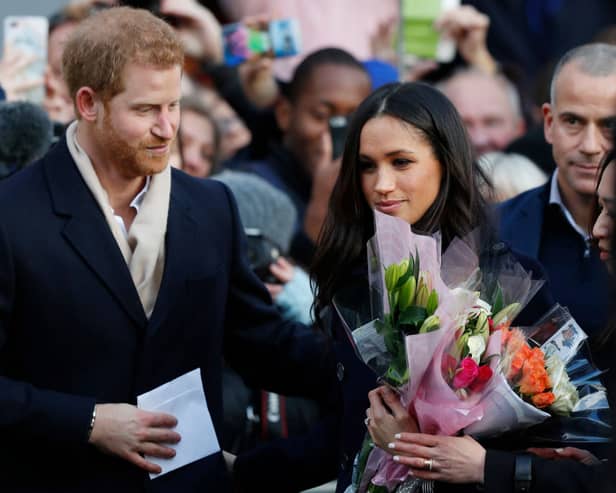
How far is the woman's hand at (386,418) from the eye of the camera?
3.31 metres

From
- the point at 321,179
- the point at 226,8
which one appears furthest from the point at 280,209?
the point at 226,8

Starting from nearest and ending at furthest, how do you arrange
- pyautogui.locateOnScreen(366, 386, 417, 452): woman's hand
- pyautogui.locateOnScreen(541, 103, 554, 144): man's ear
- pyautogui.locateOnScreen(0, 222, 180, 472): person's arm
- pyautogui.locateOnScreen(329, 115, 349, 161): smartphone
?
1. pyautogui.locateOnScreen(366, 386, 417, 452): woman's hand
2. pyautogui.locateOnScreen(0, 222, 180, 472): person's arm
3. pyautogui.locateOnScreen(541, 103, 554, 144): man's ear
4. pyautogui.locateOnScreen(329, 115, 349, 161): smartphone

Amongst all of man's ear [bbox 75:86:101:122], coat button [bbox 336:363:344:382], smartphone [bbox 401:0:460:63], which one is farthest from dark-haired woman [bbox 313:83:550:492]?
smartphone [bbox 401:0:460:63]

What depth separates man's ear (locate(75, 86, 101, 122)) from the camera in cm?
385

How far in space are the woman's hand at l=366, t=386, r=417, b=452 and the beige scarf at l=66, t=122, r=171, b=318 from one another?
79cm

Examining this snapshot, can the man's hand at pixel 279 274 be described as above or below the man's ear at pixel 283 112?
below

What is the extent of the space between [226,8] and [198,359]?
4.34 m

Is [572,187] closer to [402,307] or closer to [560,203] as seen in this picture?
[560,203]

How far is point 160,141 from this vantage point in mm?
3836

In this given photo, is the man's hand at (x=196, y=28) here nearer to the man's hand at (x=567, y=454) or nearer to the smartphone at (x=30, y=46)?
the smartphone at (x=30, y=46)

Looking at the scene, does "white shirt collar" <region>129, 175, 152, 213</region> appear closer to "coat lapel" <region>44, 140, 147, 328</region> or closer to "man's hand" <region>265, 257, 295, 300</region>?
"coat lapel" <region>44, 140, 147, 328</region>

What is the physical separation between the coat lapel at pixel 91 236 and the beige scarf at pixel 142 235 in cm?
3

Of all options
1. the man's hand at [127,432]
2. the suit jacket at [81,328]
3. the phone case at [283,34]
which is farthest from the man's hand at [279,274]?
the phone case at [283,34]

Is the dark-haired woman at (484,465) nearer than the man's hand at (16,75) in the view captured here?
Yes
